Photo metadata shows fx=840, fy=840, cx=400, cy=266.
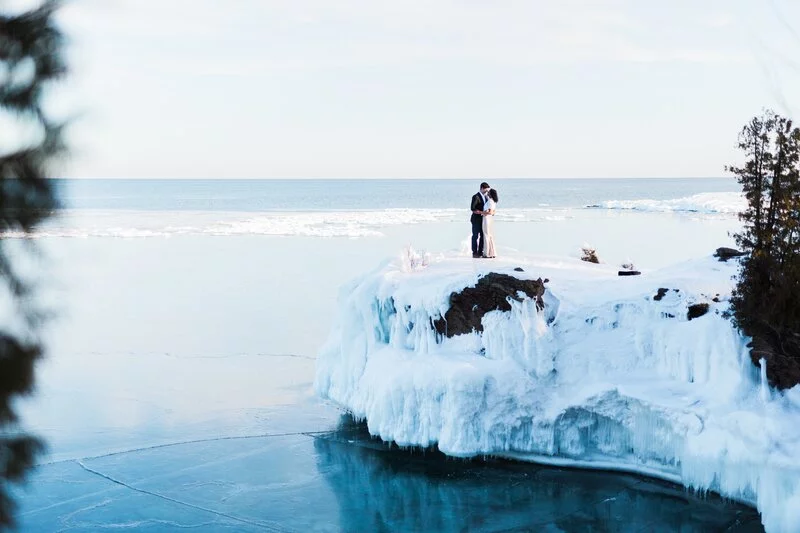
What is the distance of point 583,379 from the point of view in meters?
14.1

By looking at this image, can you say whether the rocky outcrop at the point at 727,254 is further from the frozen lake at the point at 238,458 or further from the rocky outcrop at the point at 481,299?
the frozen lake at the point at 238,458

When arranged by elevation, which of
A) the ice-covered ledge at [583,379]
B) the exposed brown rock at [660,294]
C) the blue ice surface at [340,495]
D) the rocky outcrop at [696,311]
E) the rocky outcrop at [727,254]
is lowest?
the blue ice surface at [340,495]

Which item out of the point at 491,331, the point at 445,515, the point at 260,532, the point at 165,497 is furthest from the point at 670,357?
the point at 165,497

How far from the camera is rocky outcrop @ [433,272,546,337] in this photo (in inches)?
583

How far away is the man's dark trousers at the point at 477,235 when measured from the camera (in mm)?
17859

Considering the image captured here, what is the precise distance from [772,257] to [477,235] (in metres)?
6.57

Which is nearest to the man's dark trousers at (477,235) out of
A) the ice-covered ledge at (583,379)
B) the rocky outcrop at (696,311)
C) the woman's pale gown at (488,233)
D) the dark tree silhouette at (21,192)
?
→ the woman's pale gown at (488,233)

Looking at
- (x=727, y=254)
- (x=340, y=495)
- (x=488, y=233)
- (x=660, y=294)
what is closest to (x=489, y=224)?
(x=488, y=233)

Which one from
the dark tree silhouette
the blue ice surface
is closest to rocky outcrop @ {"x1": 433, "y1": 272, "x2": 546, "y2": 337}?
the blue ice surface

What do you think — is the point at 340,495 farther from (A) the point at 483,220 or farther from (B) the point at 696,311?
(A) the point at 483,220

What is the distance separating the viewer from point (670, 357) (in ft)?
44.8

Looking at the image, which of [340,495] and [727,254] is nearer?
[340,495]

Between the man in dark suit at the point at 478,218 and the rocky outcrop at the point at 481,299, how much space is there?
2.62 m

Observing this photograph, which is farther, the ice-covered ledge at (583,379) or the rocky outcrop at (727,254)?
the rocky outcrop at (727,254)
